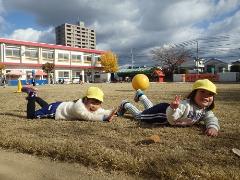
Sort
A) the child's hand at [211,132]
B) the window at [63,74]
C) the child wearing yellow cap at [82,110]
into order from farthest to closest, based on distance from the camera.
A: 1. the window at [63,74]
2. the child wearing yellow cap at [82,110]
3. the child's hand at [211,132]

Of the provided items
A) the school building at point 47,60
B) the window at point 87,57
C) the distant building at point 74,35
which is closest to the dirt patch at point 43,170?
the school building at point 47,60

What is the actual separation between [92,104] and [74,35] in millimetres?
142660

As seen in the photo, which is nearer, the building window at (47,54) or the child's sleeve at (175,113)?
the child's sleeve at (175,113)

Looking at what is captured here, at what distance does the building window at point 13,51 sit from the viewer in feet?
186

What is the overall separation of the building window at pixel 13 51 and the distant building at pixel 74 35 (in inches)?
3320

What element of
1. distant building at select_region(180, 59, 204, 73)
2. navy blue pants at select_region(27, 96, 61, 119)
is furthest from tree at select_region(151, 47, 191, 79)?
navy blue pants at select_region(27, 96, 61, 119)

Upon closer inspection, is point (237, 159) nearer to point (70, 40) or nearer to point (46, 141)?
point (46, 141)

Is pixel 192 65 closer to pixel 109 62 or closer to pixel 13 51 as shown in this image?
pixel 109 62

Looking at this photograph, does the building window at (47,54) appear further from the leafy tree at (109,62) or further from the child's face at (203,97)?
the child's face at (203,97)

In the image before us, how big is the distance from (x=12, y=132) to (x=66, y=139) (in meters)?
1.13

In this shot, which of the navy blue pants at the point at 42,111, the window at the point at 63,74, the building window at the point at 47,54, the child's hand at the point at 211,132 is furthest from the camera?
the window at the point at 63,74

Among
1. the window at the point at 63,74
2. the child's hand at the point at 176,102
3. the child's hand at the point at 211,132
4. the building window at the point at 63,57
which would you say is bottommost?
the child's hand at the point at 211,132

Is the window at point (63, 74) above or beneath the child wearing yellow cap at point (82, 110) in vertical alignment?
above

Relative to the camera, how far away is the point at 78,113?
5.84 meters
